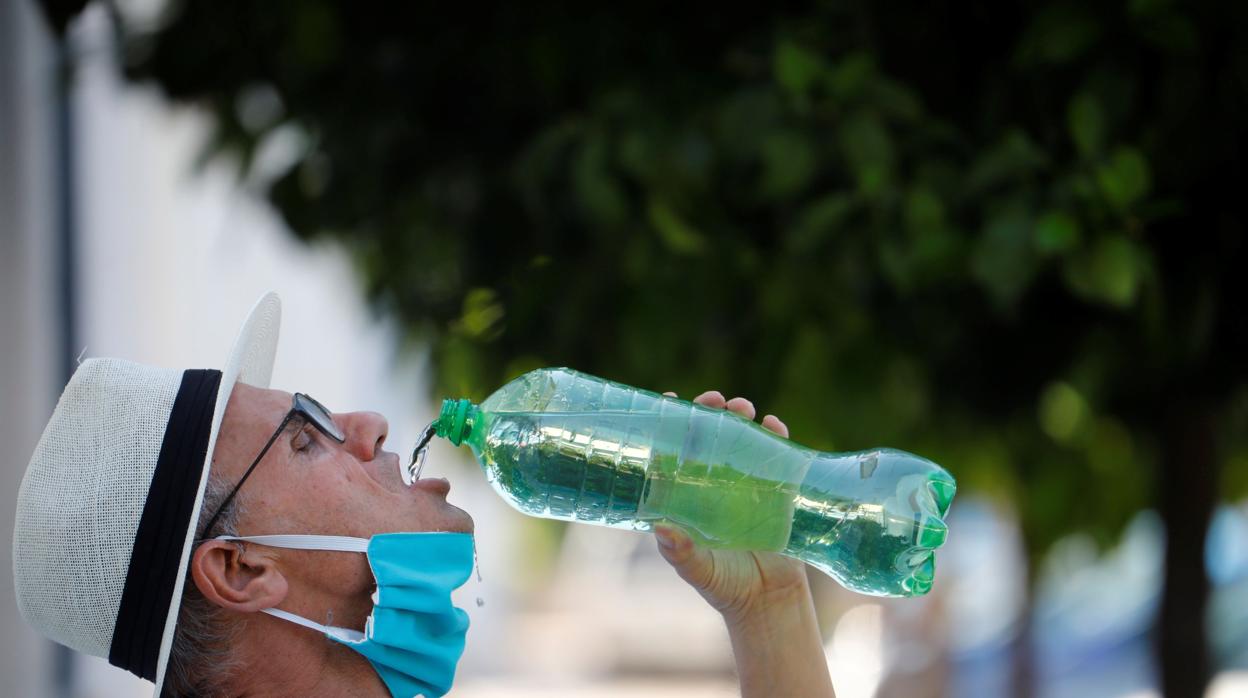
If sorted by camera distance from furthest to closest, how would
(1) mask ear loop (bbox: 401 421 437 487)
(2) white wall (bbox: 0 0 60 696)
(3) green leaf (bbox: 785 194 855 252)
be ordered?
(2) white wall (bbox: 0 0 60 696), (3) green leaf (bbox: 785 194 855 252), (1) mask ear loop (bbox: 401 421 437 487)

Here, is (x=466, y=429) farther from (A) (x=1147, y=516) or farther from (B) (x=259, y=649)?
(A) (x=1147, y=516)

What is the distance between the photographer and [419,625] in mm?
1889

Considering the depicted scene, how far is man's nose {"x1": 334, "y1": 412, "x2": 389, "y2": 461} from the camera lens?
1924 millimetres

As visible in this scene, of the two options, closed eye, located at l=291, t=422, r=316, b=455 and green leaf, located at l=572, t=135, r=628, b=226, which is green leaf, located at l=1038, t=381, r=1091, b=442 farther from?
closed eye, located at l=291, t=422, r=316, b=455

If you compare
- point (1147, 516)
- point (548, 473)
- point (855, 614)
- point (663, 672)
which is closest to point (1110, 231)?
point (548, 473)

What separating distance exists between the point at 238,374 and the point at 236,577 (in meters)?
0.29

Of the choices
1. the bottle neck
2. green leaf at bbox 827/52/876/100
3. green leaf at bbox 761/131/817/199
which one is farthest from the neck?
green leaf at bbox 827/52/876/100

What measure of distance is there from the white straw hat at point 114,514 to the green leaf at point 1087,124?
159 centimetres

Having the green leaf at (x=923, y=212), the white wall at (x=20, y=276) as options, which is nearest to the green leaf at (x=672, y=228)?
the green leaf at (x=923, y=212)

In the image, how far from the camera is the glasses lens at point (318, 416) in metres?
1.88

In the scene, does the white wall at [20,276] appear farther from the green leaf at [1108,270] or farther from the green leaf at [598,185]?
the green leaf at [1108,270]

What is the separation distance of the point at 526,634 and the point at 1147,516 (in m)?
11.3

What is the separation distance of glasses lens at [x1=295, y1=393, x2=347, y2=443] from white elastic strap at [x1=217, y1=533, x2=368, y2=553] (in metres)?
0.15

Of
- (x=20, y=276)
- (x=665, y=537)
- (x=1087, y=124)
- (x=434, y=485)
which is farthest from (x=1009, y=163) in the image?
(x=20, y=276)
